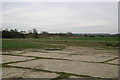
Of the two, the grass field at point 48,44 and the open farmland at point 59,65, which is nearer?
the open farmland at point 59,65

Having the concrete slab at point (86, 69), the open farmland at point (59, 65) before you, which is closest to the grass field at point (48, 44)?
the open farmland at point (59, 65)

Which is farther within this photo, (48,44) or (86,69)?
(48,44)

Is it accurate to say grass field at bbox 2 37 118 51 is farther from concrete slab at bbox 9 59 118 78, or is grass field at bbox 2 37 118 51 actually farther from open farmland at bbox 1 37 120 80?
concrete slab at bbox 9 59 118 78

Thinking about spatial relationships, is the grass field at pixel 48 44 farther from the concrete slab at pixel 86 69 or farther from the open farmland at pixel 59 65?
the concrete slab at pixel 86 69

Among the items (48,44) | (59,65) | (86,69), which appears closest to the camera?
(86,69)

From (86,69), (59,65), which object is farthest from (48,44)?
(86,69)

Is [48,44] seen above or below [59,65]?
above

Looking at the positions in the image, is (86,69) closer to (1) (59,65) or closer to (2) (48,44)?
(1) (59,65)

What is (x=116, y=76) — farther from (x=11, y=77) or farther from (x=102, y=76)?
(x=11, y=77)

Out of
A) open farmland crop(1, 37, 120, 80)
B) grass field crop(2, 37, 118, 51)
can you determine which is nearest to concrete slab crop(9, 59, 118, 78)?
open farmland crop(1, 37, 120, 80)

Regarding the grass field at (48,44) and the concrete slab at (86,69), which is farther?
the grass field at (48,44)

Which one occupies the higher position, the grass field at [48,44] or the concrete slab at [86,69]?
the grass field at [48,44]

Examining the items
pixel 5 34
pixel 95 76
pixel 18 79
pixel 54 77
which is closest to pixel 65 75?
pixel 54 77

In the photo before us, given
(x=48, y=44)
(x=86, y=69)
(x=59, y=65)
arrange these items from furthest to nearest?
(x=48, y=44), (x=59, y=65), (x=86, y=69)
